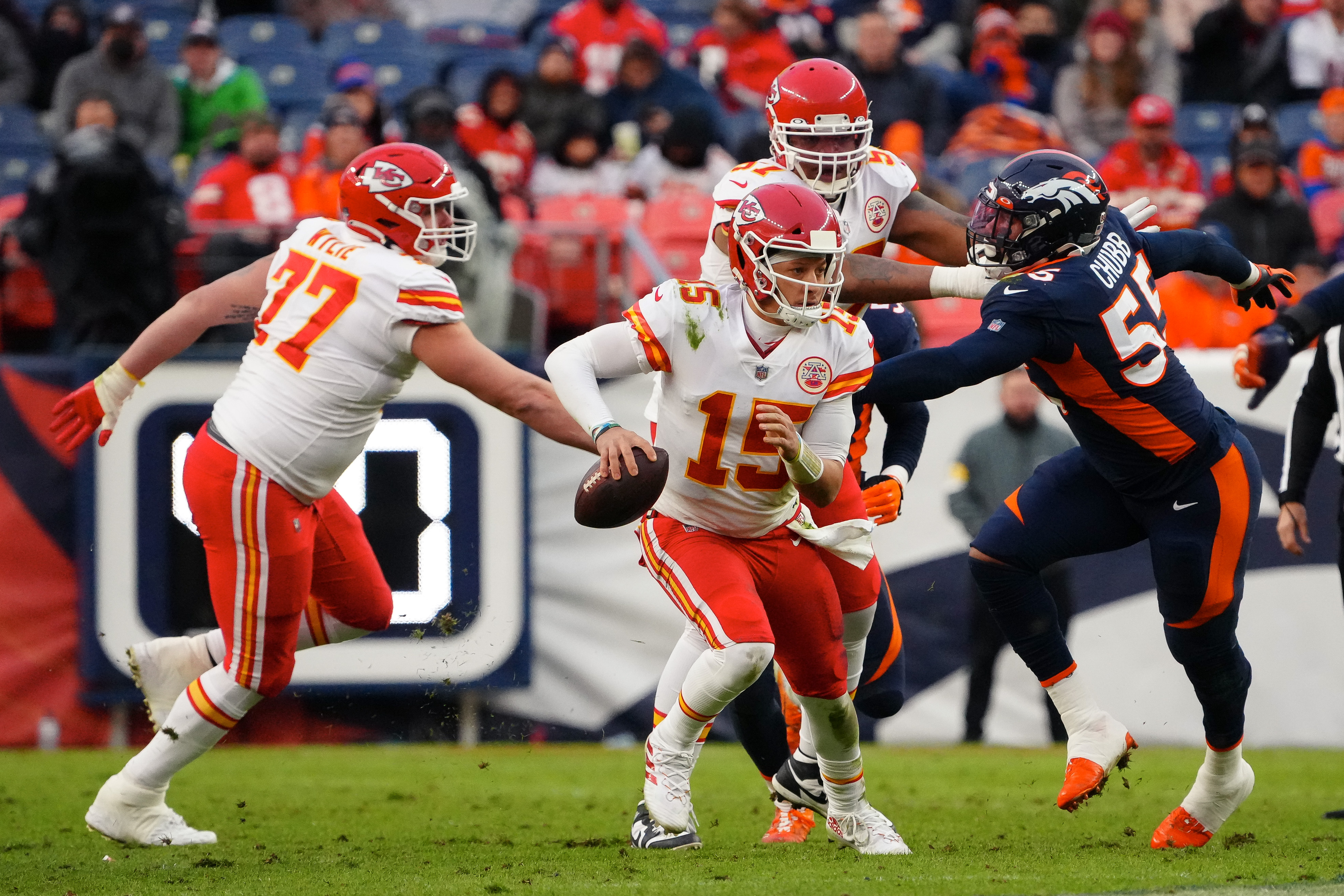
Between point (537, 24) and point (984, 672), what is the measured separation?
286 inches

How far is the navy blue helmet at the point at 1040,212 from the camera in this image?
4703 mm

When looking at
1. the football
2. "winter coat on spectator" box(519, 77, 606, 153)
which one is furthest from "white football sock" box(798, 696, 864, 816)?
"winter coat on spectator" box(519, 77, 606, 153)

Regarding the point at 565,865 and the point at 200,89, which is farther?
the point at 200,89

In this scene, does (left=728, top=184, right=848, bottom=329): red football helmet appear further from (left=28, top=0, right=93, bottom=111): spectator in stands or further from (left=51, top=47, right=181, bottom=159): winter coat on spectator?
(left=28, top=0, right=93, bottom=111): spectator in stands

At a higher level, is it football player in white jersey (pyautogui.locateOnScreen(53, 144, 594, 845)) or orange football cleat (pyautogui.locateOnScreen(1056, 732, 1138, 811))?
football player in white jersey (pyautogui.locateOnScreen(53, 144, 594, 845))

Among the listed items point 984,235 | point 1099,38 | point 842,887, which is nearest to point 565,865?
point 842,887

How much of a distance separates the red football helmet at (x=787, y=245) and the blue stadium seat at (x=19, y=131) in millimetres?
7580

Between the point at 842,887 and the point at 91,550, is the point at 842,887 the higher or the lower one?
the higher one

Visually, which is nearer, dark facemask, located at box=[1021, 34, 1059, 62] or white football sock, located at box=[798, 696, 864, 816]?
white football sock, located at box=[798, 696, 864, 816]

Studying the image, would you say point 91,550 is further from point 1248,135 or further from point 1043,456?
point 1248,135

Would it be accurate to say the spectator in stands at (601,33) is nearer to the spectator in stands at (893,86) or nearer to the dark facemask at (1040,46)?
the spectator in stands at (893,86)

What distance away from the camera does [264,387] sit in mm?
4941

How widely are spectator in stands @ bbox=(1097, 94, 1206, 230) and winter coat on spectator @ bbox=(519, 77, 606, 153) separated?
11.2ft

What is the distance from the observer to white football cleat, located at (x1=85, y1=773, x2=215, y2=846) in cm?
505
